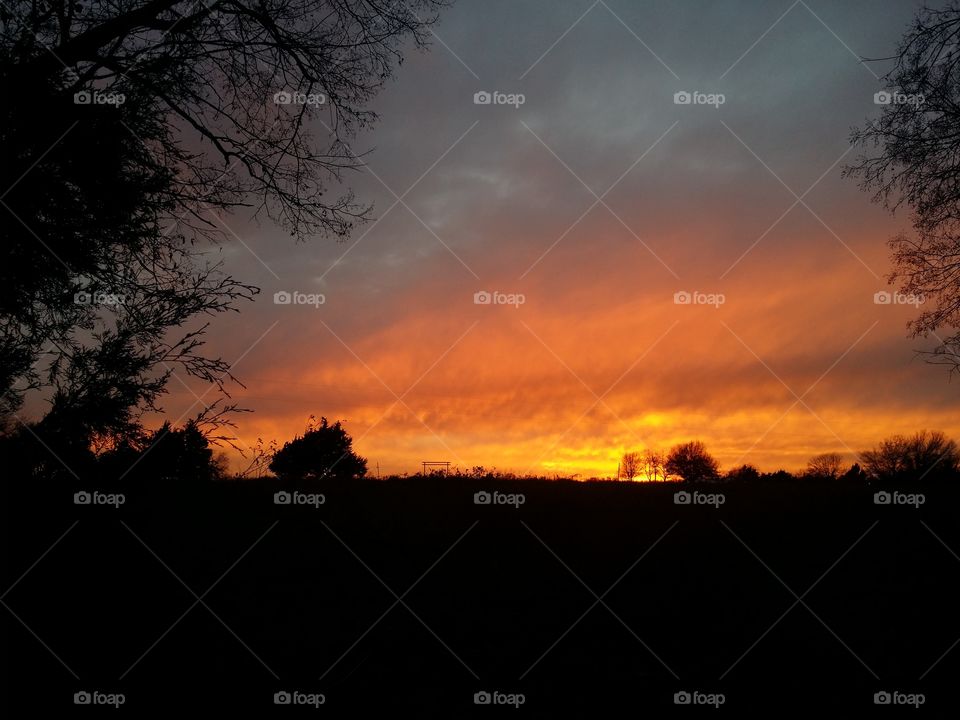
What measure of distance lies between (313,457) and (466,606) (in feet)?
33.3

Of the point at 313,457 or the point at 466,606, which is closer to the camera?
the point at 466,606

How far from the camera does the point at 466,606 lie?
6.34 meters

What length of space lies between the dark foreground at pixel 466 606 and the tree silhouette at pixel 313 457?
1.34m

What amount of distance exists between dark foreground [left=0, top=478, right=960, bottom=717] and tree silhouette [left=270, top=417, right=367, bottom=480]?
134 cm

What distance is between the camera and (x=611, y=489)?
34.8 feet

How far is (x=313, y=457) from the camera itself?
1573 cm

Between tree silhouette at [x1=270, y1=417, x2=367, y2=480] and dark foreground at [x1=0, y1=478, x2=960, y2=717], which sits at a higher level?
tree silhouette at [x1=270, y1=417, x2=367, y2=480]

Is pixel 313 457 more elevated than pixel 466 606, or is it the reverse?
pixel 313 457

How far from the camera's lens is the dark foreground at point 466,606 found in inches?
195

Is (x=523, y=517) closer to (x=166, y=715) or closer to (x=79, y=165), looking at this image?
(x=166, y=715)

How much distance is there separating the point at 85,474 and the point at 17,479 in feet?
1.99

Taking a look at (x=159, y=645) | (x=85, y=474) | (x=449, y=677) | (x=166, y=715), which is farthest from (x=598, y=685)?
(x=85, y=474)

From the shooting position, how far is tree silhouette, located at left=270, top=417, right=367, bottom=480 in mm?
10359

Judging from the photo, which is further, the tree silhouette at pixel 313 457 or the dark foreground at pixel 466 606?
the tree silhouette at pixel 313 457
